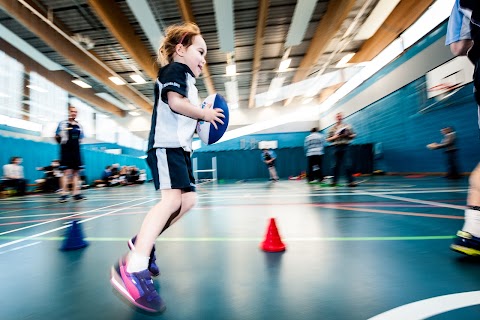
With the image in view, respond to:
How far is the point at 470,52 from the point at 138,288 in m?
2.04

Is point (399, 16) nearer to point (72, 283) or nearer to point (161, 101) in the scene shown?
point (161, 101)

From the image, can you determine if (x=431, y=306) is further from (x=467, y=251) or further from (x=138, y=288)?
(x=138, y=288)

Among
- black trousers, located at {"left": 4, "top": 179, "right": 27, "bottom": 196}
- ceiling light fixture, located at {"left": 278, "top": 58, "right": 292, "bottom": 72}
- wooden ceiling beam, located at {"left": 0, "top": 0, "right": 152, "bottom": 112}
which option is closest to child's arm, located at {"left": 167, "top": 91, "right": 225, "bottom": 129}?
wooden ceiling beam, located at {"left": 0, "top": 0, "right": 152, "bottom": 112}

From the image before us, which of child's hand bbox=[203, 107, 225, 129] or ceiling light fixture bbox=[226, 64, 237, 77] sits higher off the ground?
ceiling light fixture bbox=[226, 64, 237, 77]

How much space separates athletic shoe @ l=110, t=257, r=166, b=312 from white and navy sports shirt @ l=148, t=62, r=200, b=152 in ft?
1.90

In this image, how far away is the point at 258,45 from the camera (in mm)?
11844

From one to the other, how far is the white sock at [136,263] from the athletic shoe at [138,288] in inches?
0.8

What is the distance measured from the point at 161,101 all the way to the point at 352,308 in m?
1.21

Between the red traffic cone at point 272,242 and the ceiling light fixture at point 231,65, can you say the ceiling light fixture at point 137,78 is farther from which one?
the red traffic cone at point 272,242

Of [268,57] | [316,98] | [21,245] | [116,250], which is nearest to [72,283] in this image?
[116,250]

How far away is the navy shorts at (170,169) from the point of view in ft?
4.24

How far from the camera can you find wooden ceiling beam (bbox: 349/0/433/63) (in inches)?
361

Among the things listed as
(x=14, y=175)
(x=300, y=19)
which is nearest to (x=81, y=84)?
(x=14, y=175)

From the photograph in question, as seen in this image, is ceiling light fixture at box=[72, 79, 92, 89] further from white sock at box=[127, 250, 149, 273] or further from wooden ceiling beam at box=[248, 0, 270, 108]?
white sock at box=[127, 250, 149, 273]
